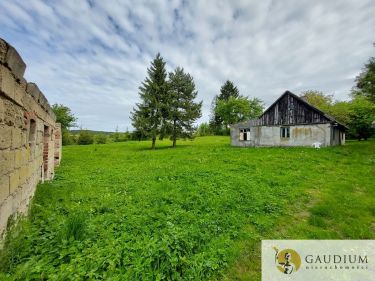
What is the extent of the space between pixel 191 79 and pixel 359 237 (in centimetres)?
2418

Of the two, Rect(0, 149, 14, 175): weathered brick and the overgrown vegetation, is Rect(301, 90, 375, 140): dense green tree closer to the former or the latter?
the overgrown vegetation

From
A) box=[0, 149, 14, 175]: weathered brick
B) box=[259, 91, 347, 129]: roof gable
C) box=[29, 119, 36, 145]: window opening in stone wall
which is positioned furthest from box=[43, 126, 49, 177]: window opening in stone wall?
box=[259, 91, 347, 129]: roof gable

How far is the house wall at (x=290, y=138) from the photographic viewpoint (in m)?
19.0

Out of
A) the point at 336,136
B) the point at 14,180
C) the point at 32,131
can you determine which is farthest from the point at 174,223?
the point at 336,136

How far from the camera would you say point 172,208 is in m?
5.13

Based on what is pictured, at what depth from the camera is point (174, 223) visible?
4355 millimetres

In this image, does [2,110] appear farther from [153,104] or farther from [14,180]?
[153,104]

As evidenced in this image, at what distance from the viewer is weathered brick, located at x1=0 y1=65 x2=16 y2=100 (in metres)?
2.48

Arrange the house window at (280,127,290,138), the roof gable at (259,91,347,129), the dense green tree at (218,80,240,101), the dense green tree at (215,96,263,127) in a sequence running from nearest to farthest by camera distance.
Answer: the roof gable at (259,91,347,129) → the house window at (280,127,290,138) → the dense green tree at (215,96,263,127) → the dense green tree at (218,80,240,101)

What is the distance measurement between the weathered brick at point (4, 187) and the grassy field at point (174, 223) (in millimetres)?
621

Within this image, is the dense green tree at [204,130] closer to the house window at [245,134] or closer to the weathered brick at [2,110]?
the house window at [245,134]

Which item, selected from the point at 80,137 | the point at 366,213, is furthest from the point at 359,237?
the point at 80,137

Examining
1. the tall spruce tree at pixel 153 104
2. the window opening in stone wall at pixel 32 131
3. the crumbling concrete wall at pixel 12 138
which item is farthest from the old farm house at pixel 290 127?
the crumbling concrete wall at pixel 12 138

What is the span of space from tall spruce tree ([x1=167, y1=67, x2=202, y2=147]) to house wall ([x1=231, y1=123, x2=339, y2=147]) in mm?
5156
